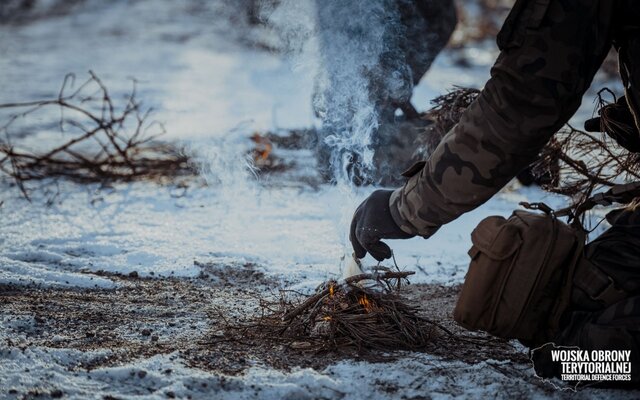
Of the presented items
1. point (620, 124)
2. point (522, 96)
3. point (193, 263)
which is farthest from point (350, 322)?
point (193, 263)

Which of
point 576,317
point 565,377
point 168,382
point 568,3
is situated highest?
point 568,3

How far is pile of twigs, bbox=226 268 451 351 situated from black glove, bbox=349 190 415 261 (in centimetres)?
11

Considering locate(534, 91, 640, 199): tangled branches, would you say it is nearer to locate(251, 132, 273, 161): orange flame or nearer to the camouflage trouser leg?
the camouflage trouser leg

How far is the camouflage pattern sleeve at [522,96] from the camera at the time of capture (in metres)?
2.18

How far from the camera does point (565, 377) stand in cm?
227

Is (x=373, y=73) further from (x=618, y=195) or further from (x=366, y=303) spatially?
(x=618, y=195)

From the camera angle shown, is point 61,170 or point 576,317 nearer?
point 576,317

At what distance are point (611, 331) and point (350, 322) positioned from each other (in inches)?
32.0

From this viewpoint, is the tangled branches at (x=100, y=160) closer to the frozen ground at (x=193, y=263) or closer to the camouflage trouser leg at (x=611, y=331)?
the frozen ground at (x=193, y=263)

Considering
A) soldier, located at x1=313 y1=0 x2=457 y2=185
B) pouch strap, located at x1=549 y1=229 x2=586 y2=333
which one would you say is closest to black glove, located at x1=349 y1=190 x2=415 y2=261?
pouch strap, located at x1=549 y1=229 x2=586 y2=333

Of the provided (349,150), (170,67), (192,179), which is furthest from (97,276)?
(170,67)

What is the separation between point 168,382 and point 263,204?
262 cm

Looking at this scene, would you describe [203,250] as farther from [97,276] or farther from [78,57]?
[78,57]

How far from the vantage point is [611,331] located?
2197 mm
